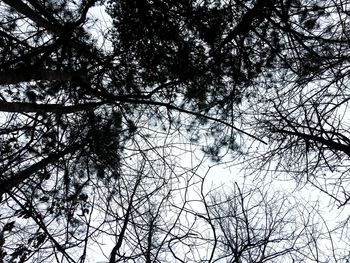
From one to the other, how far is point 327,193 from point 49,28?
151 inches

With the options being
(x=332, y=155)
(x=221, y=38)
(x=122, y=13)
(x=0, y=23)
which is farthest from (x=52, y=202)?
(x=332, y=155)

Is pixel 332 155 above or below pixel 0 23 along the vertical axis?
below

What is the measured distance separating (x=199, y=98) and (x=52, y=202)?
239cm

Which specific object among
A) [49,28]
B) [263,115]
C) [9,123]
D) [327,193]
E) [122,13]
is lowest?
[327,193]

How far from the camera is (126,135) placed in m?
4.69

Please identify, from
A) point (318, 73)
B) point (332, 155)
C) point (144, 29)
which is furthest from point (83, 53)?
point (332, 155)

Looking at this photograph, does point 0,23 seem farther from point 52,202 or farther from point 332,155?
point 332,155

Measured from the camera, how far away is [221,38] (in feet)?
15.3

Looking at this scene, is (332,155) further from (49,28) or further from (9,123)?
(9,123)

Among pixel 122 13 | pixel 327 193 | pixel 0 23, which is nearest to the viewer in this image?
pixel 327 193

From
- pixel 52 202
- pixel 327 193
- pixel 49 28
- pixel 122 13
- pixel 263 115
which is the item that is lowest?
pixel 327 193

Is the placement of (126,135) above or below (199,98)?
below

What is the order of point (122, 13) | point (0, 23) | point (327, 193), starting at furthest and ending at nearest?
point (122, 13), point (0, 23), point (327, 193)

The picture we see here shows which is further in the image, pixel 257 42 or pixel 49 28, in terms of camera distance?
pixel 257 42
